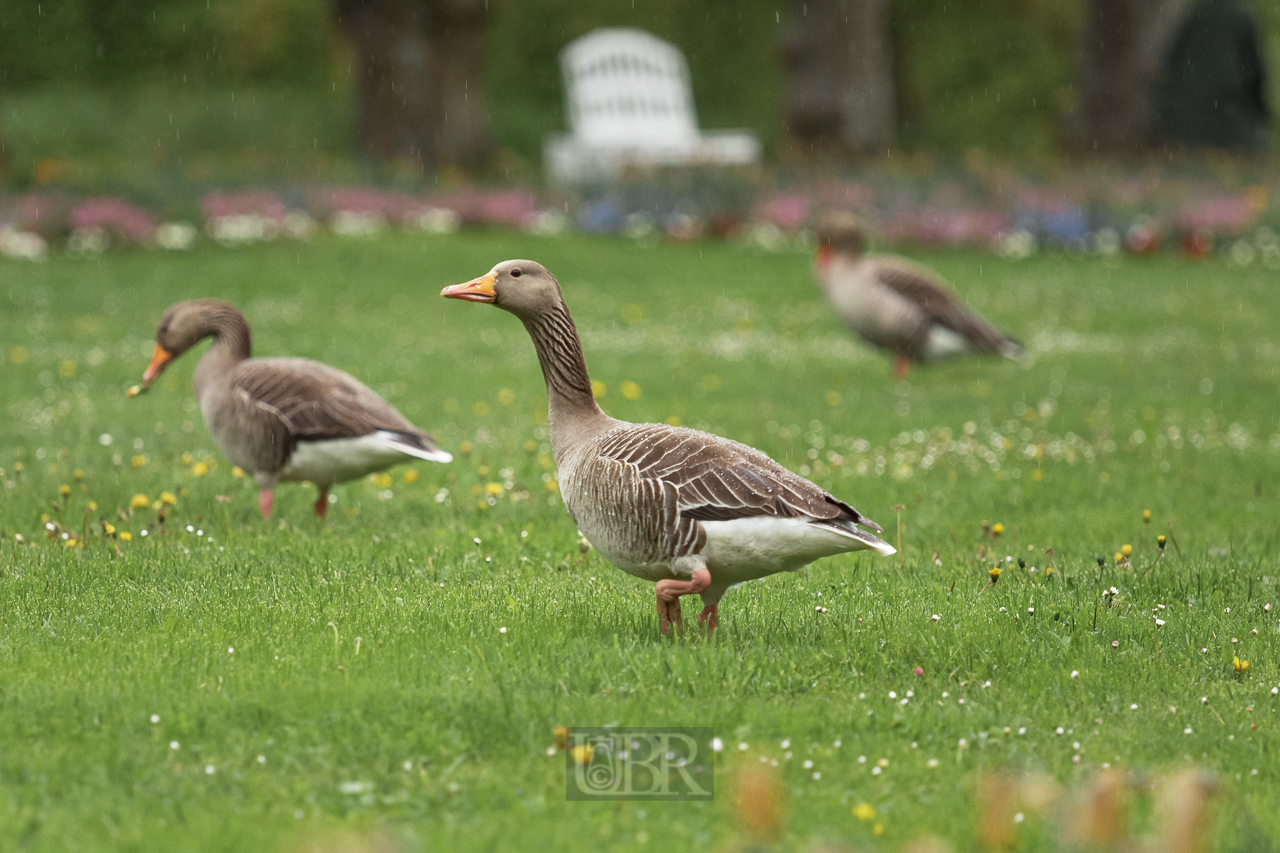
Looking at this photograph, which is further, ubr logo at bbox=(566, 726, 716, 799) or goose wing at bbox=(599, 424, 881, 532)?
goose wing at bbox=(599, 424, 881, 532)

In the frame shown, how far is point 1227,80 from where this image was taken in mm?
27484

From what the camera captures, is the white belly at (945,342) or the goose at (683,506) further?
the white belly at (945,342)

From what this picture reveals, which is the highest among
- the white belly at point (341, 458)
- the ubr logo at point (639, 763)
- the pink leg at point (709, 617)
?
the white belly at point (341, 458)

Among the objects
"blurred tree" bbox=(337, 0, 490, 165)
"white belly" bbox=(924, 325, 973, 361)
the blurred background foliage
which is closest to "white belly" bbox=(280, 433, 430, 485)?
"white belly" bbox=(924, 325, 973, 361)

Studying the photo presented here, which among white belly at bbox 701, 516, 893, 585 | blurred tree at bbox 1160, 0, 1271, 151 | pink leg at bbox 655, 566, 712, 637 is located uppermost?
blurred tree at bbox 1160, 0, 1271, 151

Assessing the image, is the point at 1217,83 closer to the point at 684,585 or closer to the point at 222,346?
Answer: the point at 222,346

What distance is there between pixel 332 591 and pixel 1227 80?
2598cm

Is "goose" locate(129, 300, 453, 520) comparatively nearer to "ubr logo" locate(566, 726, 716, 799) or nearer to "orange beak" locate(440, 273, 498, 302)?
"orange beak" locate(440, 273, 498, 302)

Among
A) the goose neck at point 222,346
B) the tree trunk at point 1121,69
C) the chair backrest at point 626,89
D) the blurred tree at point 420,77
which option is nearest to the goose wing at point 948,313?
the goose neck at point 222,346

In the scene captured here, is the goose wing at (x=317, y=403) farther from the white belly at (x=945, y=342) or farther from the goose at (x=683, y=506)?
the white belly at (x=945, y=342)

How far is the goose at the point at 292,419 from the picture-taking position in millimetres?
6801

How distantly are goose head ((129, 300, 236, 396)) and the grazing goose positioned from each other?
21.2 feet

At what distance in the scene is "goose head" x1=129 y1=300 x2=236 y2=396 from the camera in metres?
7.46

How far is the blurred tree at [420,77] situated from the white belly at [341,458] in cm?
2046
